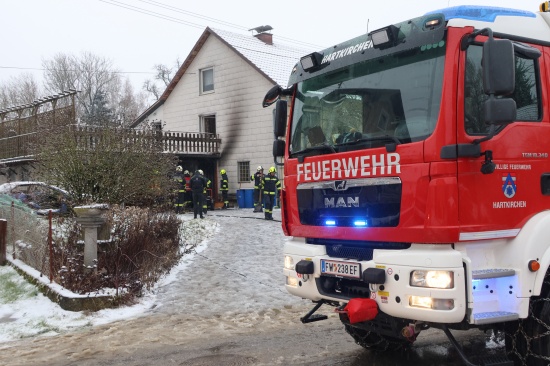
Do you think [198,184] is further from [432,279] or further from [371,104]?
[432,279]

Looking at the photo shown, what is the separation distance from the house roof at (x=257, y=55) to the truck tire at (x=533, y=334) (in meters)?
18.8

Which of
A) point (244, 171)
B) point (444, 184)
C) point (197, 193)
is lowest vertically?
point (444, 184)

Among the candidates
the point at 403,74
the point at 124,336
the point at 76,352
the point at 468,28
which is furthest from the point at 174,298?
the point at 468,28

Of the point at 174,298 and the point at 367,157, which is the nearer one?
the point at 367,157

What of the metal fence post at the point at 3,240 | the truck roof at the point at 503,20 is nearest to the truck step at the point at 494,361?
the truck roof at the point at 503,20

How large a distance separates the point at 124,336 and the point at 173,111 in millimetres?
22639

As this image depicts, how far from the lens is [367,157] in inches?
164

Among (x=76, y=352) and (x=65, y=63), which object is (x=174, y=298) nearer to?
(x=76, y=352)

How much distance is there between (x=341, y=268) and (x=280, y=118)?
196cm

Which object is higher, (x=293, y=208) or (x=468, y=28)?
(x=468, y=28)

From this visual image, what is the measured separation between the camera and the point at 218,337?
5898 mm

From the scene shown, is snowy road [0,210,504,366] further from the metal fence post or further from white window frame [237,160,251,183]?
white window frame [237,160,251,183]

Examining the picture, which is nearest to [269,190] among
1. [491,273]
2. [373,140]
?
[373,140]

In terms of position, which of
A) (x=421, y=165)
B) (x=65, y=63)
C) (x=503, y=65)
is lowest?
(x=421, y=165)
